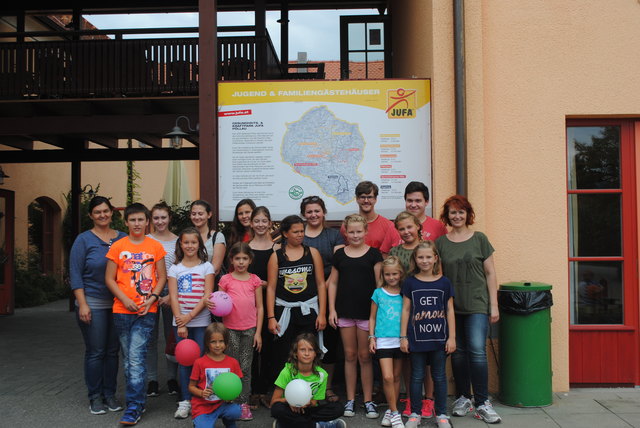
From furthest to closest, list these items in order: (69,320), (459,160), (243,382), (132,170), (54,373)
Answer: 1. (132,170)
2. (69,320)
3. (54,373)
4. (459,160)
5. (243,382)

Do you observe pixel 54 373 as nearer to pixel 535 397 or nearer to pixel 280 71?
pixel 535 397

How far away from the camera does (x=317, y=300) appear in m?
4.85

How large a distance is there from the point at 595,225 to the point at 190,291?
381cm

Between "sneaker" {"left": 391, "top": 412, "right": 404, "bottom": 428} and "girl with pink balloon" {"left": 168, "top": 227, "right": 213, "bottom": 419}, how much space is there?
5.31 ft

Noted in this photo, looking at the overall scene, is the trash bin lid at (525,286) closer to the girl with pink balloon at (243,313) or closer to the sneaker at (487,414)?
the sneaker at (487,414)

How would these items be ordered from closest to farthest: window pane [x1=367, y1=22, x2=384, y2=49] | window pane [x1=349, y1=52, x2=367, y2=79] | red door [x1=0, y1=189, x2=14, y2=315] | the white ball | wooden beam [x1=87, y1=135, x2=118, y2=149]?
the white ball, window pane [x1=349, y1=52, x2=367, y2=79], window pane [x1=367, y1=22, x2=384, y2=49], wooden beam [x1=87, y1=135, x2=118, y2=149], red door [x1=0, y1=189, x2=14, y2=315]

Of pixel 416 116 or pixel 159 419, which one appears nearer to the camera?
pixel 159 419

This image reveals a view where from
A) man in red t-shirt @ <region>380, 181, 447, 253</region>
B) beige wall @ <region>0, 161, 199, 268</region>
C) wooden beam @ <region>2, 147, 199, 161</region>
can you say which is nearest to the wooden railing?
wooden beam @ <region>2, 147, 199, 161</region>

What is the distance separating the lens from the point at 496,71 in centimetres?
556

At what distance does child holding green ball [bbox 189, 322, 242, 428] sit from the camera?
4.20 metres

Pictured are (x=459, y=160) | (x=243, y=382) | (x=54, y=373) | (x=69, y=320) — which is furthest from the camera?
(x=69, y=320)

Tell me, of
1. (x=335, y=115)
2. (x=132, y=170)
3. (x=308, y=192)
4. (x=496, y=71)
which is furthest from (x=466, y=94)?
(x=132, y=170)

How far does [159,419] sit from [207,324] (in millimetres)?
869

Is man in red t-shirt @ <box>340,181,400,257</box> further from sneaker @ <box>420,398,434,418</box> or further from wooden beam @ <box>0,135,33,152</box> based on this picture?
wooden beam @ <box>0,135,33,152</box>
